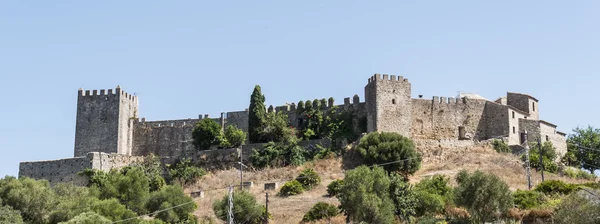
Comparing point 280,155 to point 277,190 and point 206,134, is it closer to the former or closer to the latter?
point 277,190

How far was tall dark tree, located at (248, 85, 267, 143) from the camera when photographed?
6038cm

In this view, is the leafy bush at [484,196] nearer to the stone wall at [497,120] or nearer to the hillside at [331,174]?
the hillside at [331,174]

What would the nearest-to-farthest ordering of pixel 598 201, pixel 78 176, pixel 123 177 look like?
1. pixel 598 201
2. pixel 123 177
3. pixel 78 176

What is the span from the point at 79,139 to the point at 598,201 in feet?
120

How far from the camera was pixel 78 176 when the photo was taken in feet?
186

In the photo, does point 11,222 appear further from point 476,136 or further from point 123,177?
point 476,136

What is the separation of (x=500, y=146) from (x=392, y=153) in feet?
27.0

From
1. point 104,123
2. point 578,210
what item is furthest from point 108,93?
point 578,210

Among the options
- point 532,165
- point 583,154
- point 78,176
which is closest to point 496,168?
point 532,165

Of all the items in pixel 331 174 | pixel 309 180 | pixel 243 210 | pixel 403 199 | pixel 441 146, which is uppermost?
pixel 441 146

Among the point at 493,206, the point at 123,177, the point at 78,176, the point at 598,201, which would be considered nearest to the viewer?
the point at 598,201

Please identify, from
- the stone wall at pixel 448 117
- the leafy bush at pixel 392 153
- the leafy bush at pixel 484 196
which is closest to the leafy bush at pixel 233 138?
the leafy bush at pixel 392 153

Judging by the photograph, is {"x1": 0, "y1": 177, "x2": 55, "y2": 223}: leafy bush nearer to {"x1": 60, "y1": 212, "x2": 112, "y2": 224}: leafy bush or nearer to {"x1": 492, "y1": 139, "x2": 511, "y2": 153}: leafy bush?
{"x1": 60, "y1": 212, "x2": 112, "y2": 224}: leafy bush

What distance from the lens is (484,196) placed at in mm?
41094
